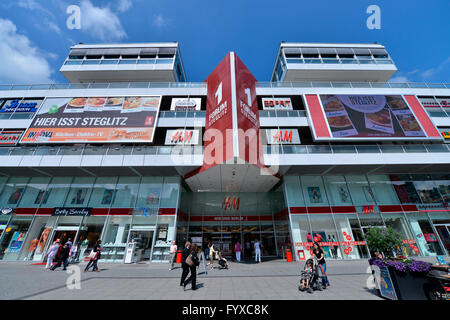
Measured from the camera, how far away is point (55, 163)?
49.3 feet

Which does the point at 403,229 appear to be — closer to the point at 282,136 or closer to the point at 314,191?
the point at 314,191

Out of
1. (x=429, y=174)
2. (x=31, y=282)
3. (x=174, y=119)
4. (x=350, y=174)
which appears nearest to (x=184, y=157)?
(x=174, y=119)

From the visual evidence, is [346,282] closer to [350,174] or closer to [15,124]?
[350,174]

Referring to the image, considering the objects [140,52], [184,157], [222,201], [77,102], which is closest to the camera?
[184,157]

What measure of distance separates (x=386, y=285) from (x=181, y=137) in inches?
619

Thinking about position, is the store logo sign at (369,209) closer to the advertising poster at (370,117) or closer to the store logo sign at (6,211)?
the advertising poster at (370,117)

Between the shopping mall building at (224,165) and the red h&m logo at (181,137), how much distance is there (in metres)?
0.11

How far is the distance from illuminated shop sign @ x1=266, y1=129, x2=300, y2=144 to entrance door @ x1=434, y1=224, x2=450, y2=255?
45.5ft

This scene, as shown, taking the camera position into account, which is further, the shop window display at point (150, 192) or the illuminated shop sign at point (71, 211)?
the shop window display at point (150, 192)

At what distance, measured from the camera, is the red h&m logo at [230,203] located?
20188 millimetres

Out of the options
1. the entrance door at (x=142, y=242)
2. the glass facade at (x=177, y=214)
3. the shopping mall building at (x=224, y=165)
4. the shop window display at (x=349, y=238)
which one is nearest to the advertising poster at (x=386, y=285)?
the shopping mall building at (x=224, y=165)

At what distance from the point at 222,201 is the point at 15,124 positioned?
21.9 metres

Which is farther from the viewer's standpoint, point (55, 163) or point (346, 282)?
point (55, 163)

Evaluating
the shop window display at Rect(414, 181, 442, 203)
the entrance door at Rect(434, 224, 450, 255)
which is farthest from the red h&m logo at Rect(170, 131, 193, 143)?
the entrance door at Rect(434, 224, 450, 255)
